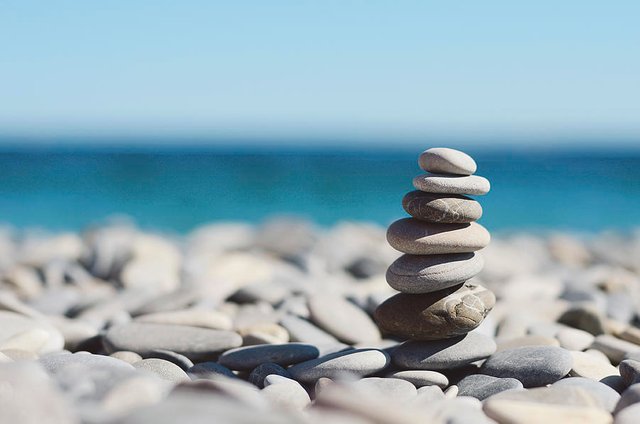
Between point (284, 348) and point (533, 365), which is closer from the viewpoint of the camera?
point (533, 365)

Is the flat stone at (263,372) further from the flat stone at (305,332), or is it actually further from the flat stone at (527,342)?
the flat stone at (527,342)

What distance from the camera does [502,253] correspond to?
8.62 meters

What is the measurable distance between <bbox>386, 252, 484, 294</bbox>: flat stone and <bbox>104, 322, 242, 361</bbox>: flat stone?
875mm

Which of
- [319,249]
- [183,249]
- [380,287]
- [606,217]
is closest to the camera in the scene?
[380,287]

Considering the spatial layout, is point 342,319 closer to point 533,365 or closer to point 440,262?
point 440,262

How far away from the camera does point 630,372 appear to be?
311 cm

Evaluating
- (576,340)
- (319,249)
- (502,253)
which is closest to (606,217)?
(502,253)

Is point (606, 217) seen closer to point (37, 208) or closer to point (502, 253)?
point (502, 253)

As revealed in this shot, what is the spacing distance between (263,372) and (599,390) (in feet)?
4.36

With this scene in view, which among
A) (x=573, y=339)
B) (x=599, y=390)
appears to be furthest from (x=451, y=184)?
(x=573, y=339)

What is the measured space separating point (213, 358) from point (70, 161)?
110ft

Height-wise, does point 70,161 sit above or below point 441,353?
above

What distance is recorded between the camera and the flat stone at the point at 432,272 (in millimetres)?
3264

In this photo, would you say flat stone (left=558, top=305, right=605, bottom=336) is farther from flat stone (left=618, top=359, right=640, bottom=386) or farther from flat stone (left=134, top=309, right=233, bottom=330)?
flat stone (left=134, top=309, right=233, bottom=330)
